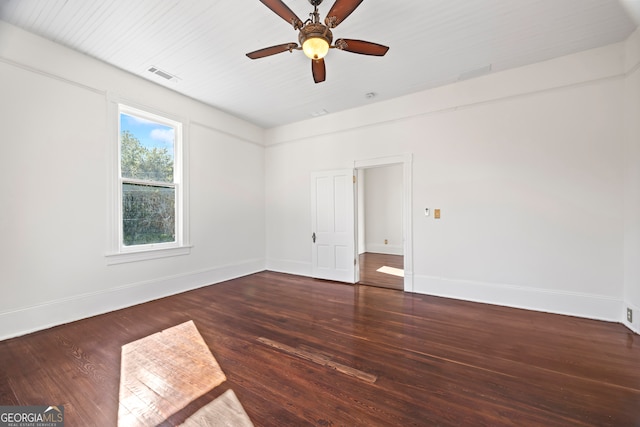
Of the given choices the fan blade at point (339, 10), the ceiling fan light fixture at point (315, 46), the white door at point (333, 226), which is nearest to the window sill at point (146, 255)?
the white door at point (333, 226)

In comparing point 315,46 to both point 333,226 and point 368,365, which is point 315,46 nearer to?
point 368,365

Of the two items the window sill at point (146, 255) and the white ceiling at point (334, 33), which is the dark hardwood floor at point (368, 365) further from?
the white ceiling at point (334, 33)

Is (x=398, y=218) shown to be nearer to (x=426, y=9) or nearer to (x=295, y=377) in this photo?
(x=426, y=9)

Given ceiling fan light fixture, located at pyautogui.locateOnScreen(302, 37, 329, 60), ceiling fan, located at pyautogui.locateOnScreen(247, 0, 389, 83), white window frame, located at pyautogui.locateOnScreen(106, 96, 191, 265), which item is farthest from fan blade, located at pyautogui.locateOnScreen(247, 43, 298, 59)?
white window frame, located at pyautogui.locateOnScreen(106, 96, 191, 265)

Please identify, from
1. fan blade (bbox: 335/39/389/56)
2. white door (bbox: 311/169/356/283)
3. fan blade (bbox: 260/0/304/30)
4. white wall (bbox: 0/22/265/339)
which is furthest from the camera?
white door (bbox: 311/169/356/283)

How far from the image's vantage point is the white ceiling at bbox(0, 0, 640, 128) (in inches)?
100

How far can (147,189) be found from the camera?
4047 millimetres

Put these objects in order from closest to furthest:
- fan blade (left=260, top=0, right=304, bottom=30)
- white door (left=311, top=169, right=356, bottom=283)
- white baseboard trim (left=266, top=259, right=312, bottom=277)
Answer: fan blade (left=260, top=0, right=304, bottom=30) < white door (left=311, top=169, right=356, bottom=283) < white baseboard trim (left=266, top=259, right=312, bottom=277)

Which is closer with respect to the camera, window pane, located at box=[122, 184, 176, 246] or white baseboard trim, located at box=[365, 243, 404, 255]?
window pane, located at box=[122, 184, 176, 246]

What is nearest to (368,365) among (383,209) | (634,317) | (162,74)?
(634,317)

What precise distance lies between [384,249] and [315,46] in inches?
274

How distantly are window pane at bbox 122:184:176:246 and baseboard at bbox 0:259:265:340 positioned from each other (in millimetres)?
679

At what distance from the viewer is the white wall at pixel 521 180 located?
10.5ft

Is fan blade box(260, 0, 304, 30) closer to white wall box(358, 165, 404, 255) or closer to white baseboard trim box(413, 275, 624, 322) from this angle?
white baseboard trim box(413, 275, 624, 322)
